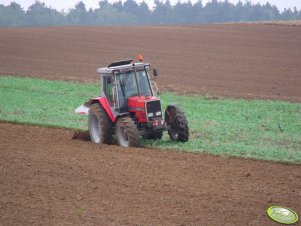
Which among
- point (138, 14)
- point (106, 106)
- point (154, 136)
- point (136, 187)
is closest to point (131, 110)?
point (106, 106)

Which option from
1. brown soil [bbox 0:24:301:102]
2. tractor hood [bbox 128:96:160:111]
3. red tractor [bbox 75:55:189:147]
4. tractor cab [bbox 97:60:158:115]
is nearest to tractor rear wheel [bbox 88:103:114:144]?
red tractor [bbox 75:55:189:147]

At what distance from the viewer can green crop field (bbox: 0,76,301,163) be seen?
1380 cm

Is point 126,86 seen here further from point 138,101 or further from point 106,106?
point 106,106

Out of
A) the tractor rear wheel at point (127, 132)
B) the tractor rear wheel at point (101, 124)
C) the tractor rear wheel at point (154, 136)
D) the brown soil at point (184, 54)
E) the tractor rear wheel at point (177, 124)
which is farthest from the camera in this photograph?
the brown soil at point (184, 54)

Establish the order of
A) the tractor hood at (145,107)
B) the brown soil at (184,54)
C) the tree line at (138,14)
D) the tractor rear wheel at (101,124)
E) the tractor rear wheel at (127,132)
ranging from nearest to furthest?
the tractor rear wheel at (127,132) < the tractor hood at (145,107) < the tractor rear wheel at (101,124) < the brown soil at (184,54) < the tree line at (138,14)

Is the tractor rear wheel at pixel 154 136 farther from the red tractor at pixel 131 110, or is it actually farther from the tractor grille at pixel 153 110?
the tractor grille at pixel 153 110

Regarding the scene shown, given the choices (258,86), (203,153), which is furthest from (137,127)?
(258,86)

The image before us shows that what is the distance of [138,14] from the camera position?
476 feet

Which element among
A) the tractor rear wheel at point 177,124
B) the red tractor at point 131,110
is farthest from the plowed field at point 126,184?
the tractor rear wheel at point 177,124

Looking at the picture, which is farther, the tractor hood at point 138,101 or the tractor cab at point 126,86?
the tractor cab at point 126,86

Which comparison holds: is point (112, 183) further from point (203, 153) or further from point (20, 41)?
point (20, 41)

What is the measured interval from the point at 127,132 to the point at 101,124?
92 cm

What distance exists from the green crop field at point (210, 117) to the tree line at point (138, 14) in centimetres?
9550

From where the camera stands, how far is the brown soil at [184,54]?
27672 millimetres
